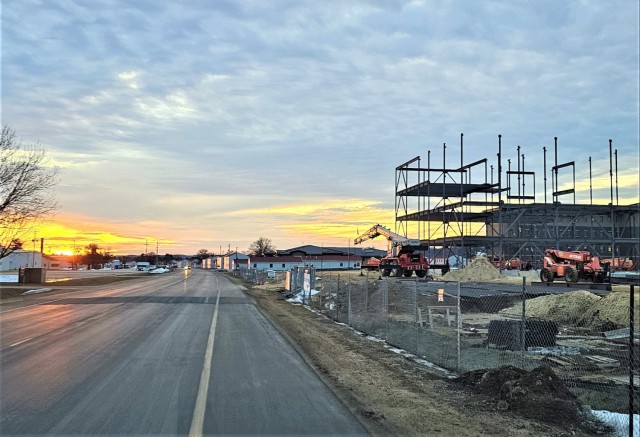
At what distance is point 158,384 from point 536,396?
549 cm

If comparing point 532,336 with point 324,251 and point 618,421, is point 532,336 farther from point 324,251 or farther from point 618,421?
point 324,251

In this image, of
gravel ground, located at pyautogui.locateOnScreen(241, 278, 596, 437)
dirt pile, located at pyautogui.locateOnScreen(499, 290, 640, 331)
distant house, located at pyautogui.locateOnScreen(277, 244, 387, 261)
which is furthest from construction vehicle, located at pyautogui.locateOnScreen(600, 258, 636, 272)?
distant house, located at pyautogui.locateOnScreen(277, 244, 387, 261)

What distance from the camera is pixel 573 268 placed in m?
34.3

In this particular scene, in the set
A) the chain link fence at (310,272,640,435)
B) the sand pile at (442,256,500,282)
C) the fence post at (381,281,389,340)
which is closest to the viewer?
the chain link fence at (310,272,640,435)

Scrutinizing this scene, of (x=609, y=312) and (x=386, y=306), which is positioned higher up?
(x=386, y=306)

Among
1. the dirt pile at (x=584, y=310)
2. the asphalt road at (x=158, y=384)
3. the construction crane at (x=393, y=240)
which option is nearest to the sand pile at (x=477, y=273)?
the construction crane at (x=393, y=240)

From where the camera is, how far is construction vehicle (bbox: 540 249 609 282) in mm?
34125

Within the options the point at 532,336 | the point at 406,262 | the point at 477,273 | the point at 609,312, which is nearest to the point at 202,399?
the point at 532,336

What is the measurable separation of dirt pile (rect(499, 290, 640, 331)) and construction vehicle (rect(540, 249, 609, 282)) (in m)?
15.6

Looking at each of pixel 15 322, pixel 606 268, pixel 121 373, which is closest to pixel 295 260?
pixel 606 268

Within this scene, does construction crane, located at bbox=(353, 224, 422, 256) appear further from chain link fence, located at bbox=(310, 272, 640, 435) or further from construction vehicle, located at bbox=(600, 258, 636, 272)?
chain link fence, located at bbox=(310, 272, 640, 435)

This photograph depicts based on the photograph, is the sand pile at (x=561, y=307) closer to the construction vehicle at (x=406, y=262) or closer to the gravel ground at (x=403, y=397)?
the gravel ground at (x=403, y=397)

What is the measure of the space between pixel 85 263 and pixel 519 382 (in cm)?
19685

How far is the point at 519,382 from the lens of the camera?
7.71 meters
